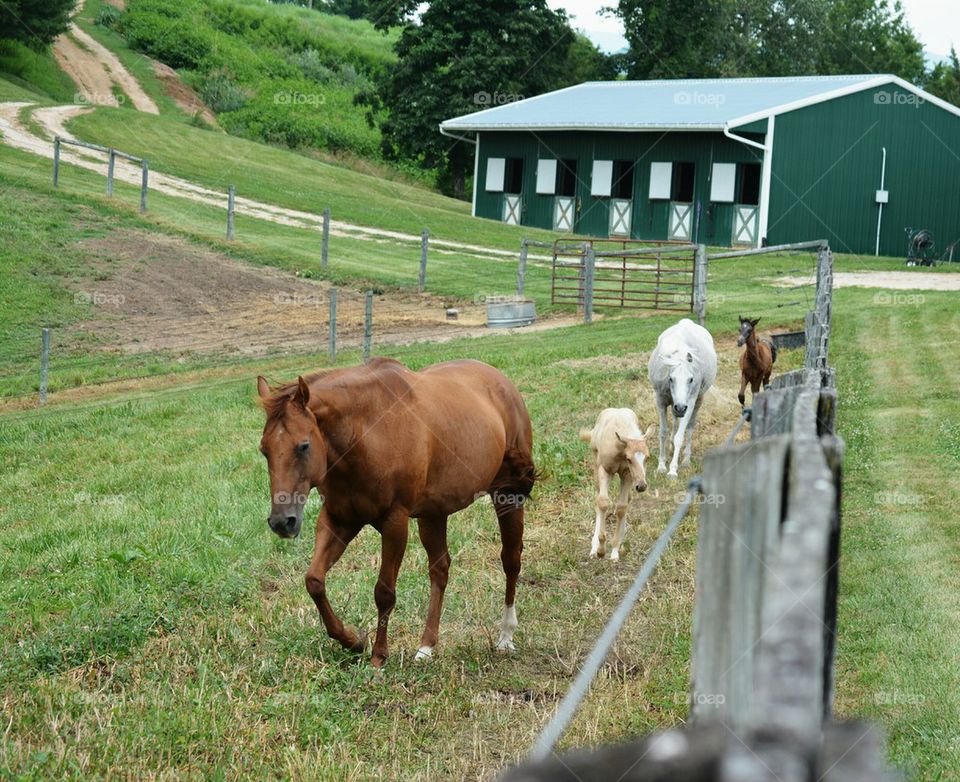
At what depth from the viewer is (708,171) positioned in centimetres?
3944

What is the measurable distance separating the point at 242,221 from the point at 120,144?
10.2m

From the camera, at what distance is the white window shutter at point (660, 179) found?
40406 mm

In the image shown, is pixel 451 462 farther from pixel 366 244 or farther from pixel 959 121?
pixel 959 121

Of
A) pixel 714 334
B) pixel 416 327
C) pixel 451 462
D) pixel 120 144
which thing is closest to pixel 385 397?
pixel 451 462

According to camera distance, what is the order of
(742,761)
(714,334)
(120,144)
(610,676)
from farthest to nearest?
(120,144) → (714,334) → (610,676) → (742,761)

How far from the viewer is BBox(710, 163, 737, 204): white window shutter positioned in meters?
38.9

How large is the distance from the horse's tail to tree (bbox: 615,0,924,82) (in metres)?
56.4

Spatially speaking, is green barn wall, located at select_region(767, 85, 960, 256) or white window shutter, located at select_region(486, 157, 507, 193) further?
white window shutter, located at select_region(486, 157, 507, 193)

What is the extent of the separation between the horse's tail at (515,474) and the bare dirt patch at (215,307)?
13729mm
